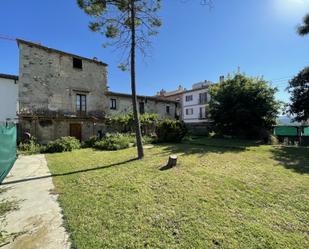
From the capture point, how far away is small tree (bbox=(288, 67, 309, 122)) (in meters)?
13.9

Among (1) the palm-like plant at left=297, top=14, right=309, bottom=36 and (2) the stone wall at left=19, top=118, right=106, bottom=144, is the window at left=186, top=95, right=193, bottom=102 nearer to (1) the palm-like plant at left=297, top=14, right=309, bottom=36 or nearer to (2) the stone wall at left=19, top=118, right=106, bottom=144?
(2) the stone wall at left=19, top=118, right=106, bottom=144

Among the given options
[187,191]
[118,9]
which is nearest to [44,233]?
[187,191]

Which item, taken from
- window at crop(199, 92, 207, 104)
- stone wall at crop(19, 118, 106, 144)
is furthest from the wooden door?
window at crop(199, 92, 207, 104)

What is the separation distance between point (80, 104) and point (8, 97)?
601 centimetres

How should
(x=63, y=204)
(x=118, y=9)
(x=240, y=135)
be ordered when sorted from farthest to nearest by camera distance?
(x=240, y=135)
(x=118, y=9)
(x=63, y=204)

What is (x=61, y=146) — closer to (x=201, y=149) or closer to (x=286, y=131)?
(x=201, y=149)

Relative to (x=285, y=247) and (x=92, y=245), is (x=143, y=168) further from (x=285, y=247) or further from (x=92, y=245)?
(x=285, y=247)

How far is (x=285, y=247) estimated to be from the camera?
2.78 metres

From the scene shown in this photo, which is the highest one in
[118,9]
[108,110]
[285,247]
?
[118,9]

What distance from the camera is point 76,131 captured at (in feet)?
61.5

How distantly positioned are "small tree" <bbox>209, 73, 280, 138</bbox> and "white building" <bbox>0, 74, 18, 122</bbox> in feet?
57.4

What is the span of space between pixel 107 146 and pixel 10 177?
667 cm

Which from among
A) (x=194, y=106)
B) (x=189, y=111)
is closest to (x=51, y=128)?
(x=194, y=106)

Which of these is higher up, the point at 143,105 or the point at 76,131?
the point at 143,105
